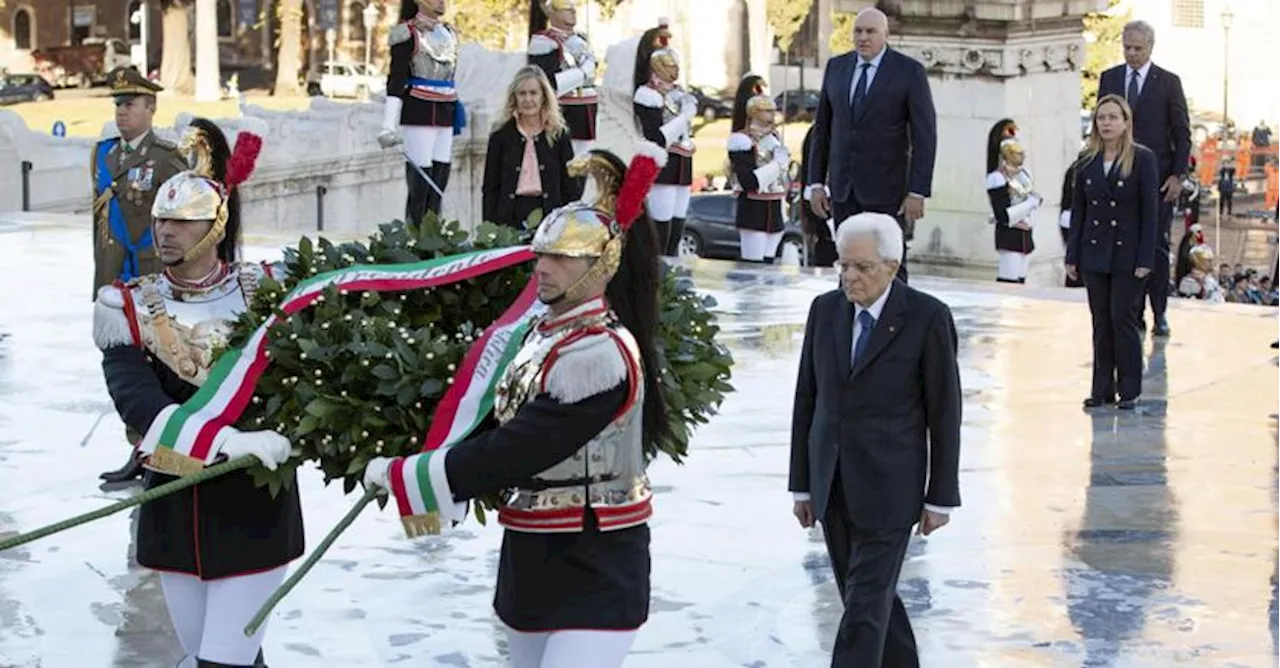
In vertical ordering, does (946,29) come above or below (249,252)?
above

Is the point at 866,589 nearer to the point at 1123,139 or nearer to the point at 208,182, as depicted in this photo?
the point at 208,182

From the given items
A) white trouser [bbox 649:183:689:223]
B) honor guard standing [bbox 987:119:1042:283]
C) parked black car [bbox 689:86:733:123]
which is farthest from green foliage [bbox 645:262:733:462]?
parked black car [bbox 689:86:733:123]

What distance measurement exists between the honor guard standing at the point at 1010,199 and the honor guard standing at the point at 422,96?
547 cm

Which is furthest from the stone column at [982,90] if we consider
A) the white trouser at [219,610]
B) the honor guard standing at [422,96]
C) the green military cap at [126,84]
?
the white trouser at [219,610]

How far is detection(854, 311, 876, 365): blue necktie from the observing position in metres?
7.73

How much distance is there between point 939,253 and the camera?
23.3m

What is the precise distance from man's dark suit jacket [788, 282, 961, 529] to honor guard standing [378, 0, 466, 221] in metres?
9.12

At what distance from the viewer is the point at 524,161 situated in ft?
50.2

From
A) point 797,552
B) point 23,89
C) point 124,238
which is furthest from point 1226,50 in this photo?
point 797,552

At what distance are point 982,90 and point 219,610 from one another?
52.2 ft

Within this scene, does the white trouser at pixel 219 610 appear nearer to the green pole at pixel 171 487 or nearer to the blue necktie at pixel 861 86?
the green pole at pixel 171 487

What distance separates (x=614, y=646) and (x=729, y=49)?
64.7m

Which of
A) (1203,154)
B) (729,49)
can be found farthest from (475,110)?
(729,49)

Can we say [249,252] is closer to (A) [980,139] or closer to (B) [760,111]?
(B) [760,111]
